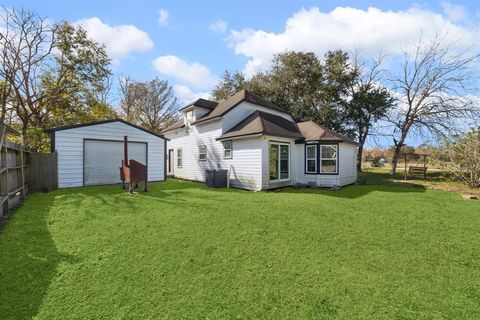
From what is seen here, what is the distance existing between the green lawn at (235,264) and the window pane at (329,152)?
625 cm

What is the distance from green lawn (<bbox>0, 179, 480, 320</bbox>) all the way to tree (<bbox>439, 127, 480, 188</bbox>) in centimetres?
832

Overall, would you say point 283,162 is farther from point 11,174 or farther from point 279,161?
point 11,174

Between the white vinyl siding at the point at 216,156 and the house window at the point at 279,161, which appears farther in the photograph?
the house window at the point at 279,161

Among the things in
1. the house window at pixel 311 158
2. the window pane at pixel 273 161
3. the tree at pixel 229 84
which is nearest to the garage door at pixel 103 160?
the window pane at pixel 273 161

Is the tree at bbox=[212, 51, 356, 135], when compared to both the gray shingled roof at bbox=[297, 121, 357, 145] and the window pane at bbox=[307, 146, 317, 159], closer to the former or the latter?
the gray shingled roof at bbox=[297, 121, 357, 145]

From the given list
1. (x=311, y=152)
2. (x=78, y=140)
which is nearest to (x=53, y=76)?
(x=78, y=140)

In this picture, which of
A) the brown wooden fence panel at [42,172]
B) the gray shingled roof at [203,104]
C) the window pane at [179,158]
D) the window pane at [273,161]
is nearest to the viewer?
the brown wooden fence panel at [42,172]

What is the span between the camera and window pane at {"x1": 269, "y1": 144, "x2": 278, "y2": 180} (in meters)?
12.4

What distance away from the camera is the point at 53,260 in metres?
3.91

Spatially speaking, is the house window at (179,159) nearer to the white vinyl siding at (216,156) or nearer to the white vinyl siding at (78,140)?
the white vinyl siding at (216,156)

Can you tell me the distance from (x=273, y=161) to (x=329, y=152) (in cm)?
323

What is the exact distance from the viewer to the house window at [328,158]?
12930 mm

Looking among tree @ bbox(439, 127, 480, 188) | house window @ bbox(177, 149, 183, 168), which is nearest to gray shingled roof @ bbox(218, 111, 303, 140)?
house window @ bbox(177, 149, 183, 168)

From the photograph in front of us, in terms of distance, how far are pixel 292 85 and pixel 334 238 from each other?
2156 centimetres
